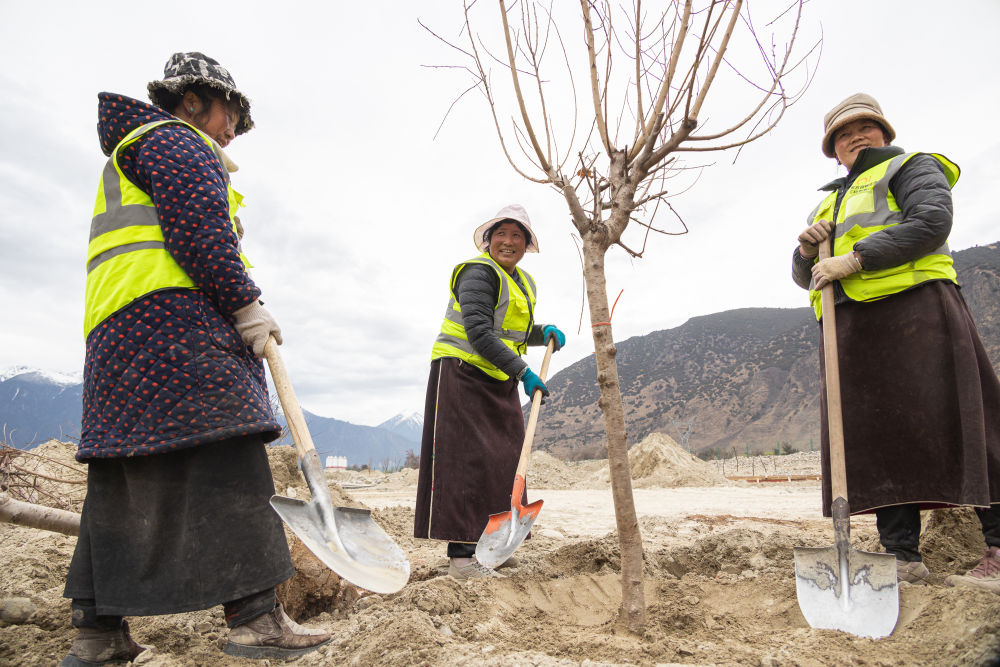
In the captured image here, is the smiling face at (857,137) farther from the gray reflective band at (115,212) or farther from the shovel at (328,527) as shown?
the gray reflective band at (115,212)

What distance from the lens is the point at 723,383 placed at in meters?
52.9

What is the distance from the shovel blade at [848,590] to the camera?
5.90 feet

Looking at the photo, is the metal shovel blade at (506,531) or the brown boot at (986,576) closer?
the brown boot at (986,576)

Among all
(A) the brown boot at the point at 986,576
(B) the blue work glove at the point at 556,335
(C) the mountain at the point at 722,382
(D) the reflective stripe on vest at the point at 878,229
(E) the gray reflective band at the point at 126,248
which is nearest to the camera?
(E) the gray reflective band at the point at 126,248

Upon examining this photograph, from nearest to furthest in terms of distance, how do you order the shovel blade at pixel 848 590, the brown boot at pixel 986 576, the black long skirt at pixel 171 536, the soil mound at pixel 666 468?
the black long skirt at pixel 171 536
the shovel blade at pixel 848 590
the brown boot at pixel 986 576
the soil mound at pixel 666 468

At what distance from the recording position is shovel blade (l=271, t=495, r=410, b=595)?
1.58 meters

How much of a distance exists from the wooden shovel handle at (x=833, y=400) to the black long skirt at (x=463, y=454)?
4.64ft

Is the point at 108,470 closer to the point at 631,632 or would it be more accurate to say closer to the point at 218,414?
the point at 218,414

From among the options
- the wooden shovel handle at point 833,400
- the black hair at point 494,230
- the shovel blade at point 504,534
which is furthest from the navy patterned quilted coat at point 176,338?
the wooden shovel handle at point 833,400

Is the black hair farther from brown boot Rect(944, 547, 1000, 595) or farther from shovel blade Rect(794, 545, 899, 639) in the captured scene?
brown boot Rect(944, 547, 1000, 595)

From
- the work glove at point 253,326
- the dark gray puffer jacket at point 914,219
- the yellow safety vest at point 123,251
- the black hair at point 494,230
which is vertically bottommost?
the work glove at point 253,326

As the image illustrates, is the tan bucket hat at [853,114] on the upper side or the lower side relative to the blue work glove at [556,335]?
upper

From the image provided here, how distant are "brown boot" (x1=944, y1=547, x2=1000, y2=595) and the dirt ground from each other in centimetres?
8

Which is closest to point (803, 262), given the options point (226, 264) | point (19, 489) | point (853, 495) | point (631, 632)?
point (853, 495)
